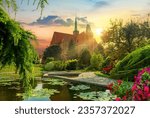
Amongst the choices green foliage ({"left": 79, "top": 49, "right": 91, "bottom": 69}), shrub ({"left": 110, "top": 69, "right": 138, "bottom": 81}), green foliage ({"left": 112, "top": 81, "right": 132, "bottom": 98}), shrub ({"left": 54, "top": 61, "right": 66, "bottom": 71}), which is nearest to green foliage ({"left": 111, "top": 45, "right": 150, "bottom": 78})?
shrub ({"left": 110, "top": 69, "right": 138, "bottom": 81})

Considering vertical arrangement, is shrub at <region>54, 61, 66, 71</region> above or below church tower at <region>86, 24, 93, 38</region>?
below

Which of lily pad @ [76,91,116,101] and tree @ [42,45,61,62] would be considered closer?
lily pad @ [76,91,116,101]

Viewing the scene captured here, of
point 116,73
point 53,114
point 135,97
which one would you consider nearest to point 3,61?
point 53,114

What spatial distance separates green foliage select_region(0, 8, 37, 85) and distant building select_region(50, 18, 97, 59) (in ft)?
113

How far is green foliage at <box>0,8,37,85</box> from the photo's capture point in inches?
67.4

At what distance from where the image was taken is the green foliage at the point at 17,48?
1711mm

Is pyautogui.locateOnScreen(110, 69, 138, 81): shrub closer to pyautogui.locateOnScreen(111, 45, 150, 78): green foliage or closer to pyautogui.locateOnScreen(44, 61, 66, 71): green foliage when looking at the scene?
pyautogui.locateOnScreen(111, 45, 150, 78): green foliage

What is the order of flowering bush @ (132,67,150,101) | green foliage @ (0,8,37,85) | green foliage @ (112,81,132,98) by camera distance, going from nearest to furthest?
green foliage @ (0,8,37,85) → flowering bush @ (132,67,150,101) → green foliage @ (112,81,132,98)

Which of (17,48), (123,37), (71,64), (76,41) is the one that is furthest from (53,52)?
(17,48)

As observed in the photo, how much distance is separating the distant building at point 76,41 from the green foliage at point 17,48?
34.5m

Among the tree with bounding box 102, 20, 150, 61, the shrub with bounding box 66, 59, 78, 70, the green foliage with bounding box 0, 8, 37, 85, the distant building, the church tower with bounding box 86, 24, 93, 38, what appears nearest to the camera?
the green foliage with bounding box 0, 8, 37, 85

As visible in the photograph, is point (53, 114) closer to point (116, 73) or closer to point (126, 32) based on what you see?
point (116, 73)

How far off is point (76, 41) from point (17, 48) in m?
40.2

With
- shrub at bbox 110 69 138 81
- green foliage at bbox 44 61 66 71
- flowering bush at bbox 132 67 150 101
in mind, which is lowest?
green foliage at bbox 44 61 66 71
